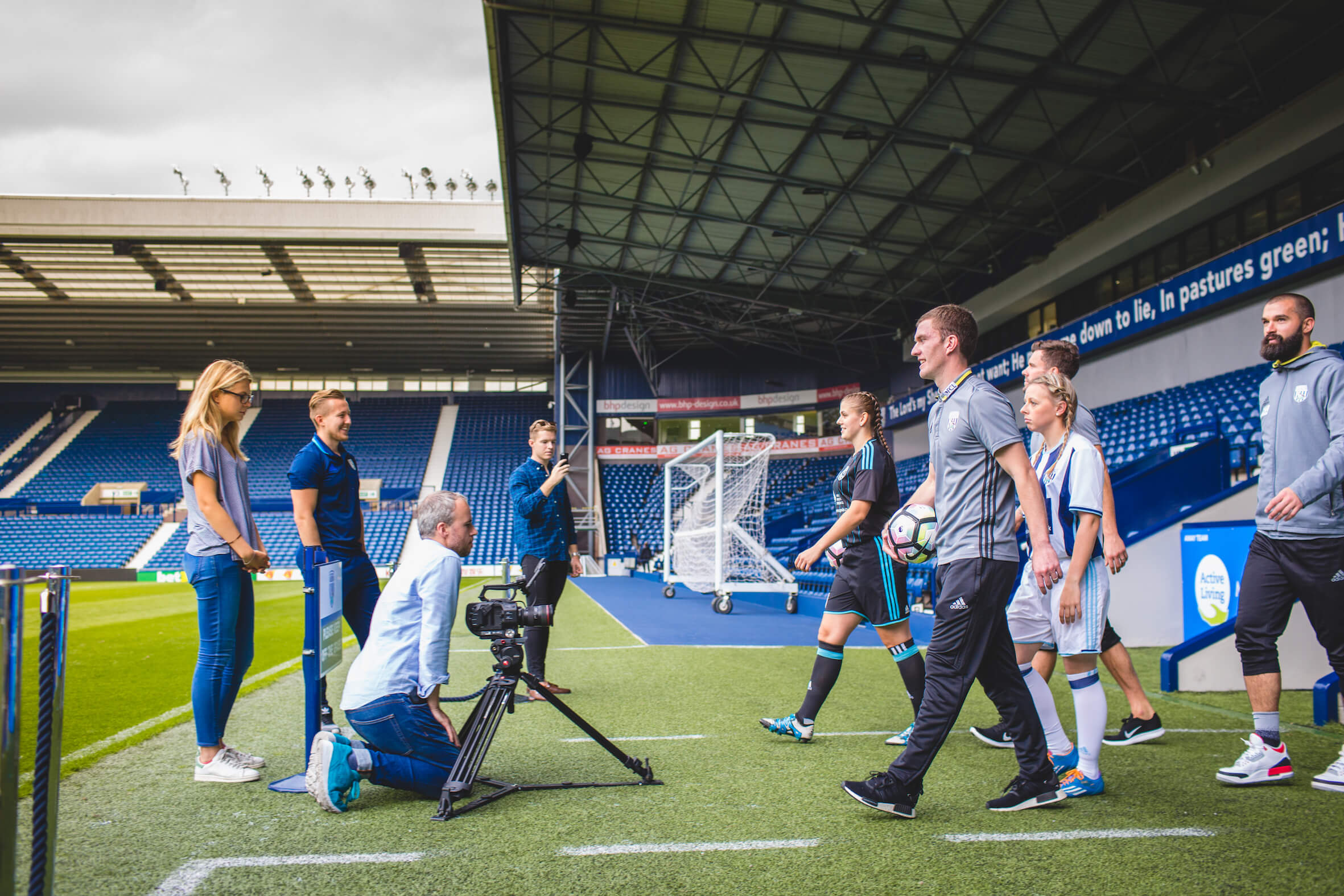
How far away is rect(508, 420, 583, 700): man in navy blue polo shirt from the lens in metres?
5.39

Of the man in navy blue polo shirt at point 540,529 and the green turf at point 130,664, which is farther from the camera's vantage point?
the man in navy blue polo shirt at point 540,529

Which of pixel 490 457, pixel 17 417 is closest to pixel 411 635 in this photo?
pixel 490 457

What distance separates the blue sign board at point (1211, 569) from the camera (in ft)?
18.1

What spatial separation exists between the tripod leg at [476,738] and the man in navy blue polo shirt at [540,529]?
2.16 meters

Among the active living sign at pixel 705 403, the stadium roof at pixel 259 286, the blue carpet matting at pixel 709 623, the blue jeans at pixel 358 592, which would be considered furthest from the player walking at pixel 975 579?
the active living sign at pixel 705 403

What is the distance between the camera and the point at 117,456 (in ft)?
118

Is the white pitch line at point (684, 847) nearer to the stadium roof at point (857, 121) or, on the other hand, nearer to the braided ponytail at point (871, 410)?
the braided ponytail at point (871, 410)

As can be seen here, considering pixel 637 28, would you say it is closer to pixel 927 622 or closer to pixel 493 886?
pixel 927 622

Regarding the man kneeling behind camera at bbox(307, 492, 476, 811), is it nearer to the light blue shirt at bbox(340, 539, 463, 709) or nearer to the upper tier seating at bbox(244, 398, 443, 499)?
the light blue shirt at bbox(340, 539, 463, 709)

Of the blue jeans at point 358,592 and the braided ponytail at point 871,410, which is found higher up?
the braided ponytail at point 871,410

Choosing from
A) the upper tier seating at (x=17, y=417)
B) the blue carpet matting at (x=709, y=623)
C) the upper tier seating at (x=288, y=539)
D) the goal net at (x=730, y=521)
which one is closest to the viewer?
the blue carpet matting at (x=709, y=623)

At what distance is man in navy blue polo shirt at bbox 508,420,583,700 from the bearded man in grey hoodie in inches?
148

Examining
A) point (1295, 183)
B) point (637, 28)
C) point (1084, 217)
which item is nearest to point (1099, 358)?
point (1084, 217)

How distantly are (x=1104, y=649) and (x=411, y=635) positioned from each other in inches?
128
